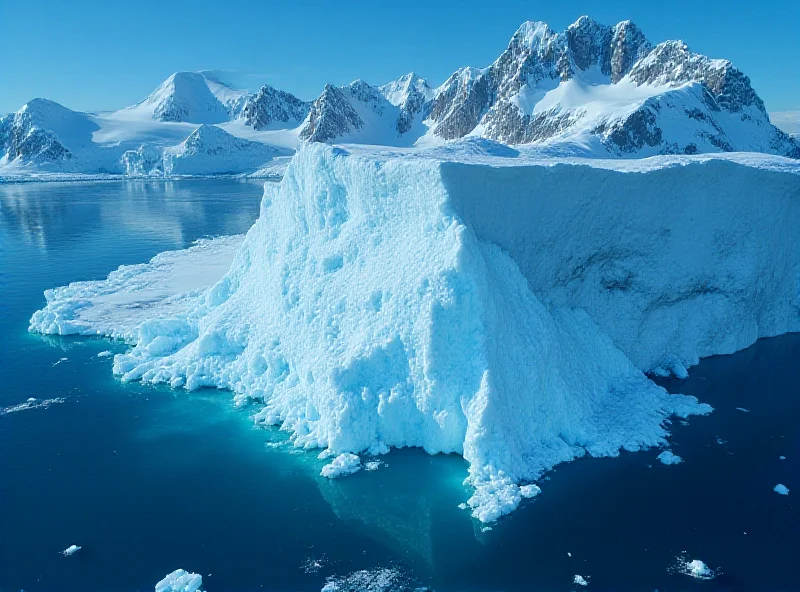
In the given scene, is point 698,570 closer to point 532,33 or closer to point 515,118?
point 515,118

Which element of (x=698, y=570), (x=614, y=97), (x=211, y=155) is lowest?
(x=698, y=570)

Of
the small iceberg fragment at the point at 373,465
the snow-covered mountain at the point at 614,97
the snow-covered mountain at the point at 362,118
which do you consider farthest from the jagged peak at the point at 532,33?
the small iceberg fragment at the point at 373,465

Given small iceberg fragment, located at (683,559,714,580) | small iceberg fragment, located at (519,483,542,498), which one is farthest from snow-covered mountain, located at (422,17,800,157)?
small iceberg fragment, located at (683,559,714,580)

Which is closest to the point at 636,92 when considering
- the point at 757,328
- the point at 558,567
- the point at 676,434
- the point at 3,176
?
the point at 757,328

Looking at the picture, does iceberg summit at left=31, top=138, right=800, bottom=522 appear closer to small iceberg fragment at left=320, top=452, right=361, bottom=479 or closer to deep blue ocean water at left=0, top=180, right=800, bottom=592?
small iceberg fragment at left=320, top=452, right=361, bottom=479

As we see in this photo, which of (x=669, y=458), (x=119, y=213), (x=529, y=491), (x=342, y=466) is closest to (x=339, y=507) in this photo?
(x=342, y=466)

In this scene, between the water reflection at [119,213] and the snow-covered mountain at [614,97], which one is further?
the snow-covered mountain at [614,97]

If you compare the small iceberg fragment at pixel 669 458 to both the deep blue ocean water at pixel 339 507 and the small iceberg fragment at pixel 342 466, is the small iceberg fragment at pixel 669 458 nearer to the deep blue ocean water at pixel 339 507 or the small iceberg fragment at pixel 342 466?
the deep blue ocean water at pixel 339 507
